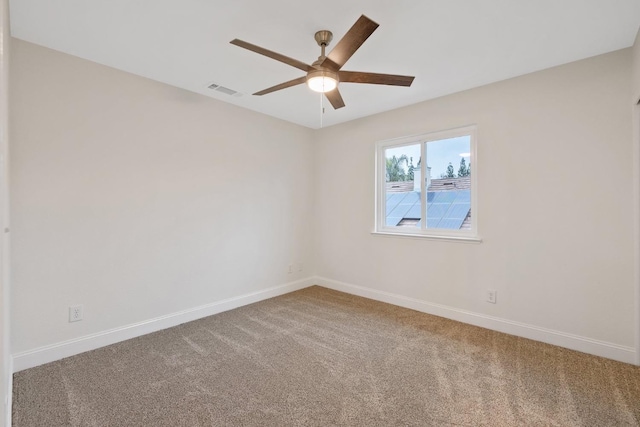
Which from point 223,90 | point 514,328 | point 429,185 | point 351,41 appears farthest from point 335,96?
point 514,328

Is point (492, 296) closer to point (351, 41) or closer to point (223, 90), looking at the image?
point (351, 41)

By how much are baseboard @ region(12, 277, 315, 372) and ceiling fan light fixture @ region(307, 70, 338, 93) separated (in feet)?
8.36

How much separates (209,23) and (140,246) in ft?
6.54

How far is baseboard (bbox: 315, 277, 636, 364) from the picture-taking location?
7.94 ft

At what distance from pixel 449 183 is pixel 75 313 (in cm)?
370

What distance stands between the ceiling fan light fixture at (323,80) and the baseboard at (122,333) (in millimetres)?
2548

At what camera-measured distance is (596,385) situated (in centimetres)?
208

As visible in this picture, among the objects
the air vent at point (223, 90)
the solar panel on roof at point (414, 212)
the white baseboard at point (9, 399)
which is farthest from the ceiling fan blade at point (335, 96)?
the white baseboard at point (9, 399)

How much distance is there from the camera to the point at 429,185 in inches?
140

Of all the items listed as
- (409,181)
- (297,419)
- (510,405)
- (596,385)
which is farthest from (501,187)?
(297,419)

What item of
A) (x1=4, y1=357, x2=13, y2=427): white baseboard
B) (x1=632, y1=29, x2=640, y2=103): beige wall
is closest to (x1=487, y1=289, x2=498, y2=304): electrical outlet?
(x1=632, y1=29, x2=640, y2=103): beige wall

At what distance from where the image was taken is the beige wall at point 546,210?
95.1 inches

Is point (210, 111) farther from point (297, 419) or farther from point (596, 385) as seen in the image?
point (596, 385)

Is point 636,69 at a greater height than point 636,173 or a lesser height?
greater
